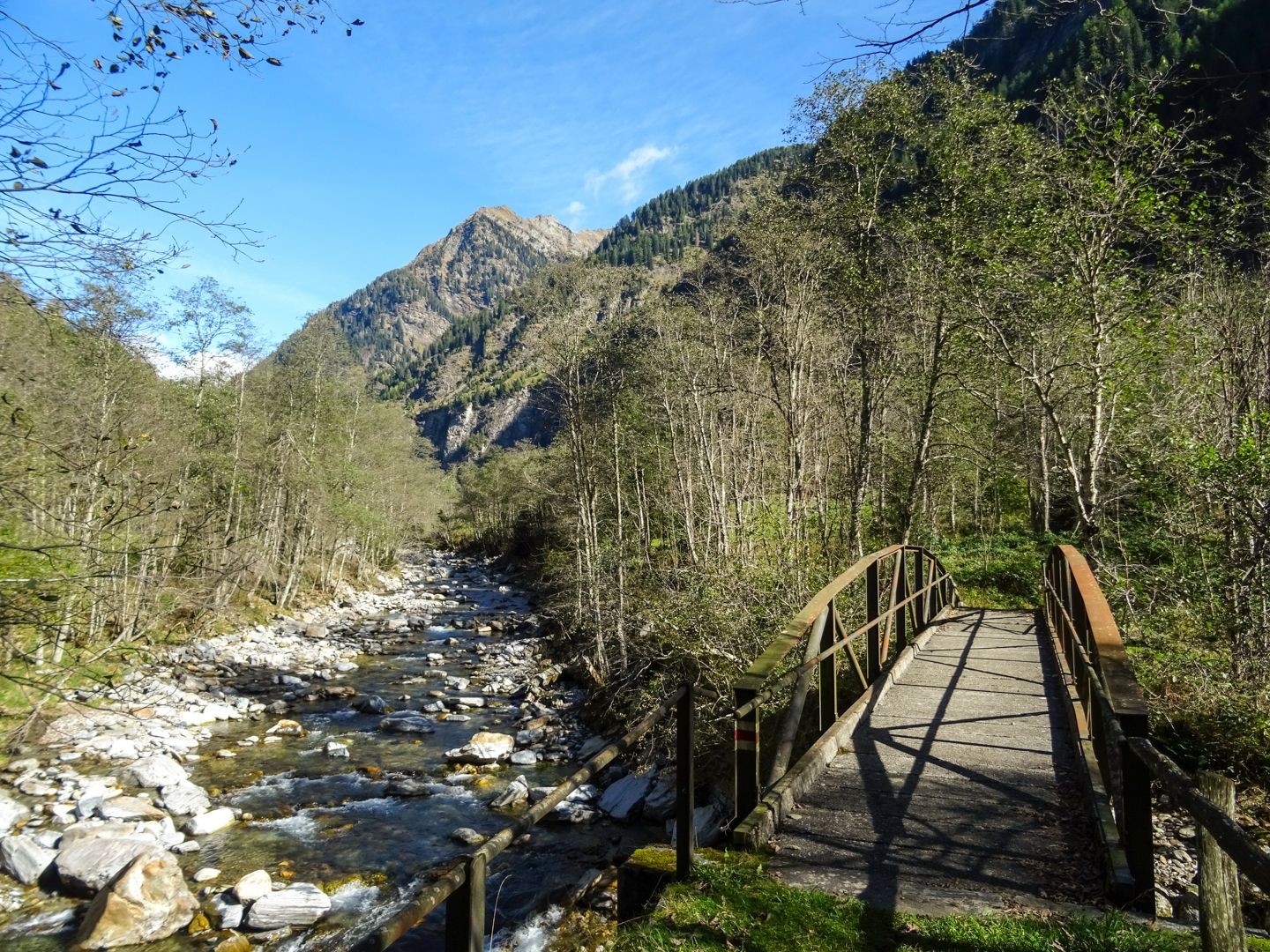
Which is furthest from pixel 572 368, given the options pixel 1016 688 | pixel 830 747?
pixel 830 747

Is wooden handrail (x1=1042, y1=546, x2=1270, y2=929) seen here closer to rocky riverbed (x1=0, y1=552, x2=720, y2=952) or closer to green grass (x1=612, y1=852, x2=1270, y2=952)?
green grass (x1=612, y1=852, x2=1270, y2=952)

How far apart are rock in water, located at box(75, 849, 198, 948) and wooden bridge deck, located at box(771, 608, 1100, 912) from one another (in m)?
7.55

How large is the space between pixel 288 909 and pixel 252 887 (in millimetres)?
624

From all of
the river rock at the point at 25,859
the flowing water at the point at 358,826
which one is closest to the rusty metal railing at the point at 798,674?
the flowing water at the point at 358,826

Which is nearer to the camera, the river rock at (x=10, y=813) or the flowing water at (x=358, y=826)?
the flowing water at (x=358, y=826)

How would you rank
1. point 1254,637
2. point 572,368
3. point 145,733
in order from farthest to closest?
point 572,368 → point 145,733 → point 1254,637

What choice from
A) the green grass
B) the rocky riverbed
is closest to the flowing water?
the rocky riverbed

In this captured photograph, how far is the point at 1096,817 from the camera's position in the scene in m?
4.28

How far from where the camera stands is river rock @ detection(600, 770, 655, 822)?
11.4m

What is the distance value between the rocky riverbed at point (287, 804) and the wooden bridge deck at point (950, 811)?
145 cm

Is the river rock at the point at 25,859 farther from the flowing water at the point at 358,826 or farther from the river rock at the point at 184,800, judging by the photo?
the river rock at the point at 184,800

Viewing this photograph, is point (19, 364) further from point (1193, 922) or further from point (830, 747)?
point (1193, 922)

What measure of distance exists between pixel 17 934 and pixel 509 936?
17.2ft

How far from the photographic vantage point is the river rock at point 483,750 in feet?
46.7
